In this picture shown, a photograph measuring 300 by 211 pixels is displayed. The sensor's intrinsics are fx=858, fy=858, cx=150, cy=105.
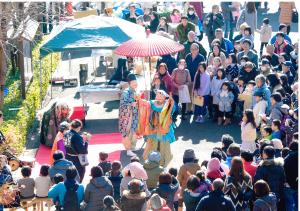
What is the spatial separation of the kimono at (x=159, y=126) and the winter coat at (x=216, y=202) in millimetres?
4674

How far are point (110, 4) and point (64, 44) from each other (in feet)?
47.3

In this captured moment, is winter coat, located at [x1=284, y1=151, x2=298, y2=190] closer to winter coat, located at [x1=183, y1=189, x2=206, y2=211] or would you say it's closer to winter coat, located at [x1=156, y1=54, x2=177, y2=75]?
winter coat, located at [x1=183, y1=189, x2=206, y2=211]

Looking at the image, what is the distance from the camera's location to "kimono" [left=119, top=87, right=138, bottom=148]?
16859mm

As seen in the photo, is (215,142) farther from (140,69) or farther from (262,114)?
(140,69)

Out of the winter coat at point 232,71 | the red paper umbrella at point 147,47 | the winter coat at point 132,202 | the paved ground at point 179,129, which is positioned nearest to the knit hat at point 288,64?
the winter coat at point 232,71

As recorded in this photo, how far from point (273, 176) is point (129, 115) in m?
5.05

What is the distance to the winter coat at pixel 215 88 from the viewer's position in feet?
61.9

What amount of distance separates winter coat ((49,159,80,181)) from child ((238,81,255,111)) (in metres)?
5.96

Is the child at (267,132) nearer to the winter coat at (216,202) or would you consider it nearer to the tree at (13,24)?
the winter coat at (216,202)

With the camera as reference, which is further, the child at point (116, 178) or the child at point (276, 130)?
the child at point (276, 130)

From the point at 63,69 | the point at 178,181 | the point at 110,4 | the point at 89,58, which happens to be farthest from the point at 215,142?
the point at 110,4

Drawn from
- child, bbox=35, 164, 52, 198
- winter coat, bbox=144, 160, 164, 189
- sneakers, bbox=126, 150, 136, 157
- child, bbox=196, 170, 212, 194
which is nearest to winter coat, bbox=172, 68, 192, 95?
sneakers, bbox=126, 150, 136, 157

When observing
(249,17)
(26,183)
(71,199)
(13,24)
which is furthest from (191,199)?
(249,17)

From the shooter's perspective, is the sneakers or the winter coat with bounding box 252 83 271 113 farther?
the sneakers
